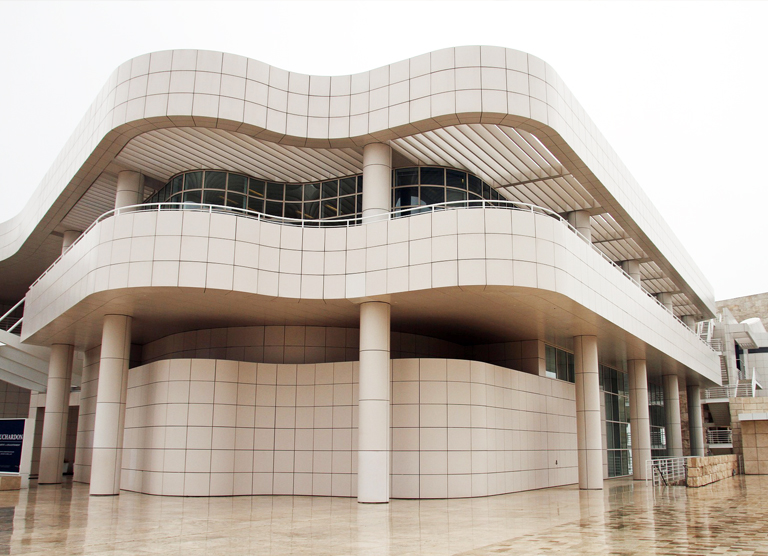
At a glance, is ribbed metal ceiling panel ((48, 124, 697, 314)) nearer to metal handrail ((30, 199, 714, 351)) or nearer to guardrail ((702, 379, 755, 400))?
metal handrail ((30, 199, 714, 351))

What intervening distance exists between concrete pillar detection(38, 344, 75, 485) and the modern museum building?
146 millimetres

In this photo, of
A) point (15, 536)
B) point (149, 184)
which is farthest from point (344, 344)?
point (15, 536)

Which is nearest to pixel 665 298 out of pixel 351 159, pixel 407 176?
pixel 407 176

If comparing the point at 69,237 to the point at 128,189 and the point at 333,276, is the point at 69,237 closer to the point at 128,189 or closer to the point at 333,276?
the point at 128,189

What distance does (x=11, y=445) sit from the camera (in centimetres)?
2716

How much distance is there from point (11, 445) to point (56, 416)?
5401 mm

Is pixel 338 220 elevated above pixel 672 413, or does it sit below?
above

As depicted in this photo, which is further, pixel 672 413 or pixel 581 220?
pixel 672 413

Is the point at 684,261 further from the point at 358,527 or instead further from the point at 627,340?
the point at 358,527

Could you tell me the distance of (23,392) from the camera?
166ft

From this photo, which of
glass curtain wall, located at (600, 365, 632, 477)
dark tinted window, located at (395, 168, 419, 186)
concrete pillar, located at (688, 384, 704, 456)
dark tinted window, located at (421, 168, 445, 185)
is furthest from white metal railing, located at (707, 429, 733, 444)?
dark tinted window, located at (395, 168, 419, 186)

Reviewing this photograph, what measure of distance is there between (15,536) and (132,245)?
10.5m

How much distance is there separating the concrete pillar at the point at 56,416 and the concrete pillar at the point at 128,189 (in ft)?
32.4

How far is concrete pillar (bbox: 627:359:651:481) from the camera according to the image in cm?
3666
